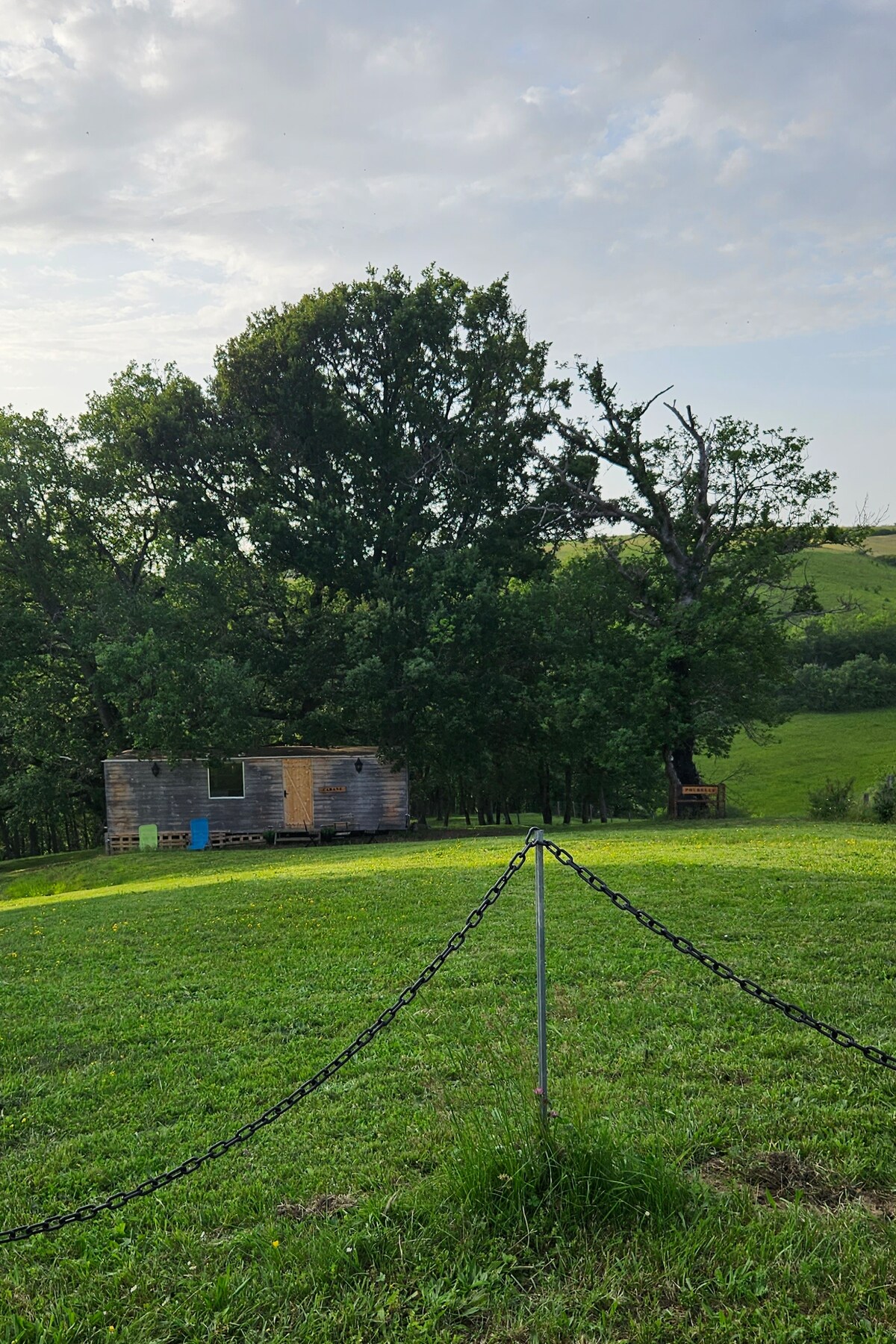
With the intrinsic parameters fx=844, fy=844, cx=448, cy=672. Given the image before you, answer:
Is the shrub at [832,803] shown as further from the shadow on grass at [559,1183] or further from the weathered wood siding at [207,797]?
the shadow on grass at [559,1183]

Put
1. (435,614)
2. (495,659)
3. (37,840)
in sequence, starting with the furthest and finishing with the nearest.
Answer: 1. (37,840)
2. (495,659)
3. (435,614)

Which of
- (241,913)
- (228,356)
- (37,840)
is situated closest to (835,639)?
(228,356)

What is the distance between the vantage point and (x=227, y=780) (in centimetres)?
2769

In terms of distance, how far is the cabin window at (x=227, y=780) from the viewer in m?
Result: 27.5

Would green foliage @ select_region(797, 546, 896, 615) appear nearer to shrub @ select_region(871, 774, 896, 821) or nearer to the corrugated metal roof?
shrub @ select_region(871, 774, 896, 821)

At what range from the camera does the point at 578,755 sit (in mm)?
32875

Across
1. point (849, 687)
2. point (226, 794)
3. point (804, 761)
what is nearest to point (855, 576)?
point (849, 687)

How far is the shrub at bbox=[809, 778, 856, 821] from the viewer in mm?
22625

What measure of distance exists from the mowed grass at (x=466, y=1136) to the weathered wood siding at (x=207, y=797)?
59.3 feet

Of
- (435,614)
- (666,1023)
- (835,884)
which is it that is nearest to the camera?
(666,1023)

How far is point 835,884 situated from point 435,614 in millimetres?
18811

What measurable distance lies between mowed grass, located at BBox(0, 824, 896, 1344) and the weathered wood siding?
18.1 meters

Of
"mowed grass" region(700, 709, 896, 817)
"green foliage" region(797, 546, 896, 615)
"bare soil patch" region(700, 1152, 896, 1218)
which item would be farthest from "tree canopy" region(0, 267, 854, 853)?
"green foliage" region(797, 546, 896, 615)

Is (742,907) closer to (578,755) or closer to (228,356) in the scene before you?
(578,755)
